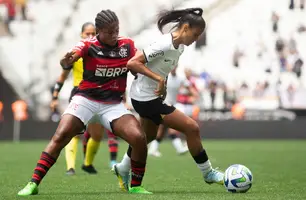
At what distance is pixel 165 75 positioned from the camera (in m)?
8.77

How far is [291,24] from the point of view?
30438 mm

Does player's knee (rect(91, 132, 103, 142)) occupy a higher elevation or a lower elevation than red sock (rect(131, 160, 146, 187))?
lower

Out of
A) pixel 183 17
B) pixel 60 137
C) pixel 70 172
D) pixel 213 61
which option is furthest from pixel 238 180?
pixel 213 61

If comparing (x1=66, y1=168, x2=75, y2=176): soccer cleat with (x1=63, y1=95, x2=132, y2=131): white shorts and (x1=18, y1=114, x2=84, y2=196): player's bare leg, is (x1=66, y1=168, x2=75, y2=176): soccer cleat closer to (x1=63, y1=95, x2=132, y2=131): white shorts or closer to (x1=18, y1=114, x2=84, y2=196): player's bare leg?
(x1=63, y1=95, x2=132, y2=131): white shorts

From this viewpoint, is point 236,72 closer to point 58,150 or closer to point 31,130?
point 31,130

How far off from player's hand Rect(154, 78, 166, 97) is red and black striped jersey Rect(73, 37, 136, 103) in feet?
1.48

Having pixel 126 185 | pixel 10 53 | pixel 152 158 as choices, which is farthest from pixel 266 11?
pixel 126 185

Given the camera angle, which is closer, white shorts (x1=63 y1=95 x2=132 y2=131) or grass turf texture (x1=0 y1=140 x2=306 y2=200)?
grass turf texture (x1=0 y1=140 x2=306 y2=200)

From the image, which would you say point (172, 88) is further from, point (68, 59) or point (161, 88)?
point (68, 59)

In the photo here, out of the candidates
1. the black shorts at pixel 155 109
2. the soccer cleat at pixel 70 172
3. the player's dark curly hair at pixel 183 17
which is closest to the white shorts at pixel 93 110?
the black shorts at pixel 155 109

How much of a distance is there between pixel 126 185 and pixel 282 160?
7.19 m

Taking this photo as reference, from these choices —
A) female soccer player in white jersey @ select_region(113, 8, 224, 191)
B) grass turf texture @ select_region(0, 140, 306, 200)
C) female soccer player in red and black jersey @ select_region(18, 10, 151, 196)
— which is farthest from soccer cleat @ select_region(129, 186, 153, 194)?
female soccer player in white jersey @ select_region(113, 8, 224, 191)

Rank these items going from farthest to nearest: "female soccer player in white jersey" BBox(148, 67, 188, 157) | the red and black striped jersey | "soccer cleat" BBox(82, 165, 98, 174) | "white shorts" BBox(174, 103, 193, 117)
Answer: "white shorts" BBox(174, 103, 193, 117)
"female soccer player in white jersey" BBox(148, 67, 188, 157)
"soccer cleat" BBox(82, 165, 98, 174)
the red and black striped jersey

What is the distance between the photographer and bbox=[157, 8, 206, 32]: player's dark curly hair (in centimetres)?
→ 851
